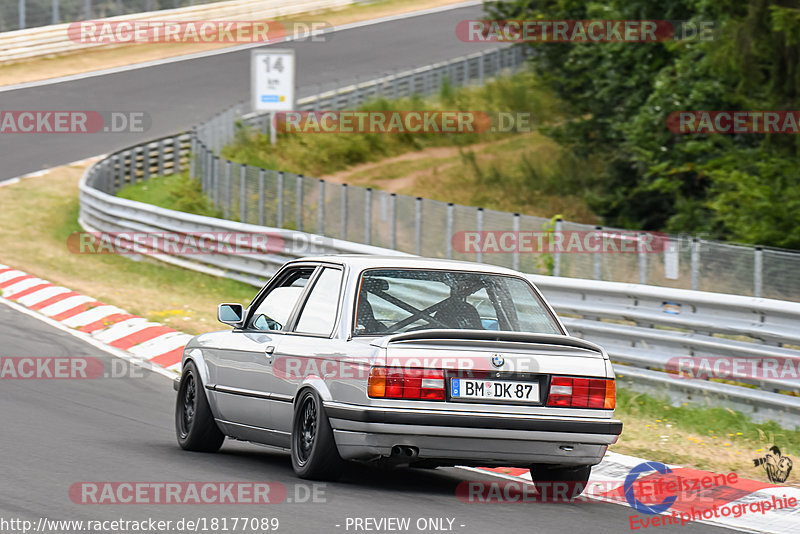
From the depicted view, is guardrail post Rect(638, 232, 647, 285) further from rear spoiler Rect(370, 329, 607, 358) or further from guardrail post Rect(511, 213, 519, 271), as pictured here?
rear spoiler Rect(370, 329, 607, 358)

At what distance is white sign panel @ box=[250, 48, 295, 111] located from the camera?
31938mm

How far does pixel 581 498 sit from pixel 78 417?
4.28 metres

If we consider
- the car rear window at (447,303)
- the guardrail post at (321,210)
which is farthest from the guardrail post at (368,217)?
the car rear window at (447,303)

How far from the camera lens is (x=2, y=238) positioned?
25.5m

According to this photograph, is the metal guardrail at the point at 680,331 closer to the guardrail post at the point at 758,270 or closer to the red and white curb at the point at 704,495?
the guardrail post at the point at 758,270

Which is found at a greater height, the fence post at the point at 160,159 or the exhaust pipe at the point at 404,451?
the exhaust pipe at the point at 404,451

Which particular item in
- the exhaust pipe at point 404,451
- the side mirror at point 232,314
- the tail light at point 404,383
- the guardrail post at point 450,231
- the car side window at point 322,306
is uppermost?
the car side window at point 322,306

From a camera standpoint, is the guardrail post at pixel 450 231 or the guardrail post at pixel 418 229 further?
the guardrail post at pixel 418 229

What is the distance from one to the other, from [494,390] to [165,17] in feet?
154

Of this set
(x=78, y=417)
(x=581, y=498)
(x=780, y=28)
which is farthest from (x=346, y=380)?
(x=780, y=28)

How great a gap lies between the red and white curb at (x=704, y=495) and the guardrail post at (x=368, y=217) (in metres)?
11.3

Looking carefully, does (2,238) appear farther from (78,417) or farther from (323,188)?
(78,417)

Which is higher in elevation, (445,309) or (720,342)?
(445,309)

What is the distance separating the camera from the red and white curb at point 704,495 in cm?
721
